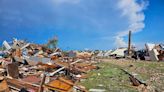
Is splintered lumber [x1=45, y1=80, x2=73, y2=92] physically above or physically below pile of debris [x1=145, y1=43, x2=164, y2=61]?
below

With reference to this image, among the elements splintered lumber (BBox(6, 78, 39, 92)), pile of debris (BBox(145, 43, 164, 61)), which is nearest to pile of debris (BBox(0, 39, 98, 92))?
splintered lumber (BBox(6, 78, 39, 92))

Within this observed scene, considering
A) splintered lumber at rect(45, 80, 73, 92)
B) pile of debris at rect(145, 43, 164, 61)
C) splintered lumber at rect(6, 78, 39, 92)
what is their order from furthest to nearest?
1. pile of debris at rect(145, 43, 164, 61)
2. splintered lumber at rect(45, 80, 73, 92)
3. splintered lumber at rect(6, 78, 39, 92)

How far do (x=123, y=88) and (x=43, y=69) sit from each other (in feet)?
14.8

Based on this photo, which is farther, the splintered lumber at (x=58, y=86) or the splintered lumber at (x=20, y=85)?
the splintered lumber at (x=58, y=86)

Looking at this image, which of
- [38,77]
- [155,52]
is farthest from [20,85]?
[155,52]

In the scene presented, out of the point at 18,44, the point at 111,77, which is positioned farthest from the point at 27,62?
the point at 18,44

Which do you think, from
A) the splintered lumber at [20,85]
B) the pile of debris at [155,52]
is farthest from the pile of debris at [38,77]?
the pile of debris at [155,52]

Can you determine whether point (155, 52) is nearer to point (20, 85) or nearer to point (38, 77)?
point (38, 77)

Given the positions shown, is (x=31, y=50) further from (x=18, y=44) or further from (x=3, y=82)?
(x=3, y=82)

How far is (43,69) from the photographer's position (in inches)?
492

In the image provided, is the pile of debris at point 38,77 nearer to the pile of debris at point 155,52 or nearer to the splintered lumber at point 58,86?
the splintered lumber at point 58,86

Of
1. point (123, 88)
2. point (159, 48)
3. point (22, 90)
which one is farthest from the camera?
point (159, 48)

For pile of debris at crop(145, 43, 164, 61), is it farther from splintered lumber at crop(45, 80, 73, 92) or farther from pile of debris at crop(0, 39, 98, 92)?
splintered lumber at crop(45, 80, 73, 92)

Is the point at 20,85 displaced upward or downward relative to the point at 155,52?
downward
